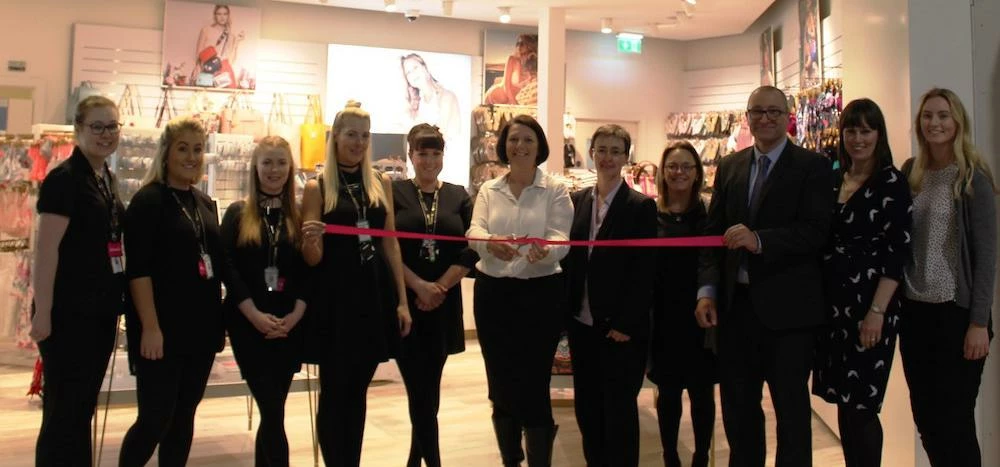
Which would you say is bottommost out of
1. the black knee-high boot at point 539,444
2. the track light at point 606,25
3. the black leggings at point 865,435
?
the black knee-high boot at point 539,444

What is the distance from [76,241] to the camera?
2867mm

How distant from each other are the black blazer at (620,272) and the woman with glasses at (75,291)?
181 centimetres

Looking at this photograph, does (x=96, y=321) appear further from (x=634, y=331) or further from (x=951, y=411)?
(x=951, y=411)

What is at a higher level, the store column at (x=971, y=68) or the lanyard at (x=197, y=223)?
the store column at (x=971, y=68)

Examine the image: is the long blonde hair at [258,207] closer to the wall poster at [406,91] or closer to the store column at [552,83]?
the store column at [552,83]

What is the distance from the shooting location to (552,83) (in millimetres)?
8375

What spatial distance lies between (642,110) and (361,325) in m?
7.86

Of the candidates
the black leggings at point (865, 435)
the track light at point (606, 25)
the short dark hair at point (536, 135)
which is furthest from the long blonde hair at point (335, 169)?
the track light at point (606, 25)

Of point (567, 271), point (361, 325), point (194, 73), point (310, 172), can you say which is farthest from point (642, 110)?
point (361, 325)

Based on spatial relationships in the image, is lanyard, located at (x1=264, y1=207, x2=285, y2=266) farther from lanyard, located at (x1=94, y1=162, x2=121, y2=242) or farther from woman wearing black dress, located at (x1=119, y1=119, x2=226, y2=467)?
lanyard, located at (x1=94, y1=162, x2=121, y2=242)

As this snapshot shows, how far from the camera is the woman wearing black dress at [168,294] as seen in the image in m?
2.98

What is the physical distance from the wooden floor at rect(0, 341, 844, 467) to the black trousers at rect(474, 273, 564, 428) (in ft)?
3.90

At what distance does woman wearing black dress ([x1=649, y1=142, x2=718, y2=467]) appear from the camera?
12.3 ft

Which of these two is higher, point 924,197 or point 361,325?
point 924,197
